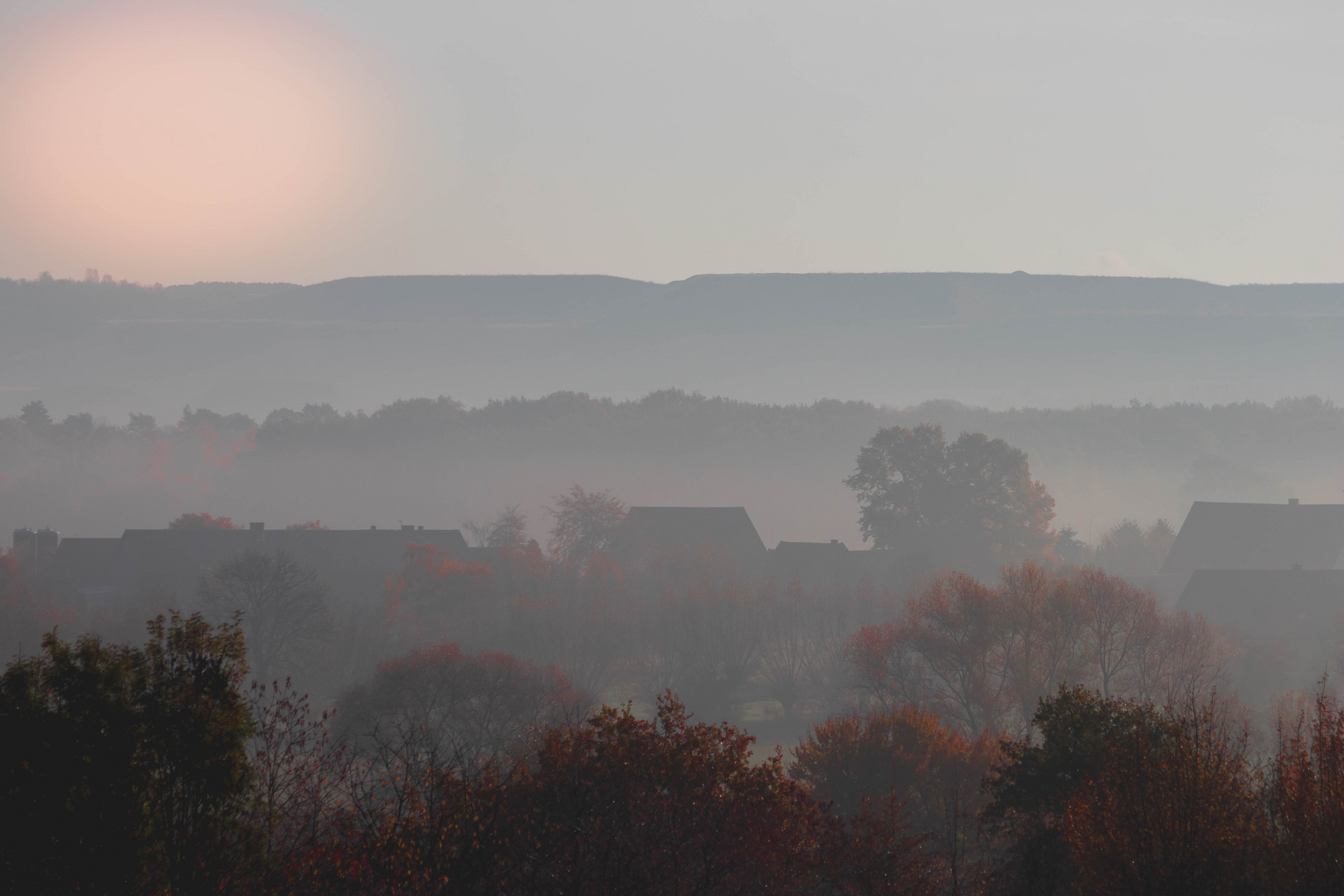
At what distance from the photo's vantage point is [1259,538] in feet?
245

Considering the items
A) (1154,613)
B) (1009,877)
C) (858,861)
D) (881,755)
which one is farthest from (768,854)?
(1154,613)

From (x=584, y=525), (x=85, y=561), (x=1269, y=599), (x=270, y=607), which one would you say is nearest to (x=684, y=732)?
(x=270, y=607)

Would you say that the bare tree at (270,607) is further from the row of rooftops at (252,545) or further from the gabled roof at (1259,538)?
the gabled roof at (1259,538)

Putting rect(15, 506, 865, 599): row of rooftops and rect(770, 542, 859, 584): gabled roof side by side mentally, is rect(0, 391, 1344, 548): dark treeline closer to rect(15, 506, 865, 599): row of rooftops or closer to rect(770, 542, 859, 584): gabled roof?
rect(770, 542, 859, 584): gabled roof

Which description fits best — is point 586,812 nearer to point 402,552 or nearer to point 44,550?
point 402,552

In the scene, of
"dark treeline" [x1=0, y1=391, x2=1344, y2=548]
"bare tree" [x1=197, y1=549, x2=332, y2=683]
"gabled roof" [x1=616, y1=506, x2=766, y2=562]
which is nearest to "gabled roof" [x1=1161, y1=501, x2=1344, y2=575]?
"gabled roof" [x1=616, y1=506, x2=766, y2=562]

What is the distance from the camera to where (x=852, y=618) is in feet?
227

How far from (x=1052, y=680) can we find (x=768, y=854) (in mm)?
32889

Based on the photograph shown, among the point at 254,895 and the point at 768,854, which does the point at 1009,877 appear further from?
the point at 254,895

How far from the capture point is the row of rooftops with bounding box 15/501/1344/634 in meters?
73.6

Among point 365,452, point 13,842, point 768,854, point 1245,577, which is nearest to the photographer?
point 13,842

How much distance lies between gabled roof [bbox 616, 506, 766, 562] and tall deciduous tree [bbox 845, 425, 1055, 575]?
1209cm

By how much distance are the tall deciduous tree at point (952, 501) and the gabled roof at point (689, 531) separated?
1209 centimetres

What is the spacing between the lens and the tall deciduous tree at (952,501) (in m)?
75.4
